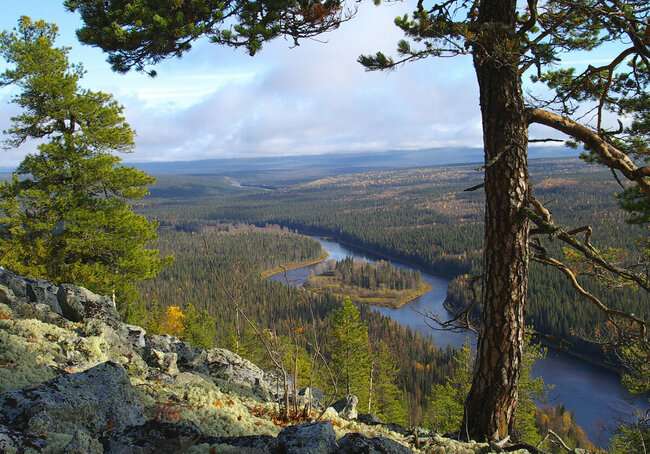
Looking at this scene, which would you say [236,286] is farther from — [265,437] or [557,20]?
[557,20]

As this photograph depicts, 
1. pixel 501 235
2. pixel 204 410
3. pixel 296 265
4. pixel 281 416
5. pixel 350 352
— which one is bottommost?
pixel 296 265

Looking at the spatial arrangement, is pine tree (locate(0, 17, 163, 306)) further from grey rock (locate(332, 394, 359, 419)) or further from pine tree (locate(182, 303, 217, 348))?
pine tree (locate(182, 303, 217, 348))

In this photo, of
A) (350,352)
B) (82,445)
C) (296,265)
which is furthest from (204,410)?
(296,265)

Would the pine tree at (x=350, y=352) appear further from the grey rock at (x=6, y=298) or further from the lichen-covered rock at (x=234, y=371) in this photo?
the grey rock at (x=6, y=298)

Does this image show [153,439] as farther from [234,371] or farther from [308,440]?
[234,371]

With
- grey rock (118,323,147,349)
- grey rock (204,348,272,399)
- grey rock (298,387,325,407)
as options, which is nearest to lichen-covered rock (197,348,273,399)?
grey rock (204,348,272,399)

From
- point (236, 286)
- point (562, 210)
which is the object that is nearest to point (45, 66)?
point (236, 286)

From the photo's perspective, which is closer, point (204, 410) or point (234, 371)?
point (204, 410)

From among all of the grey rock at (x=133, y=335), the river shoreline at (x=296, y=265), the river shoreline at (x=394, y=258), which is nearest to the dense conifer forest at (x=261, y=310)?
the grey rock at (x=133, y=335)
